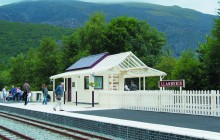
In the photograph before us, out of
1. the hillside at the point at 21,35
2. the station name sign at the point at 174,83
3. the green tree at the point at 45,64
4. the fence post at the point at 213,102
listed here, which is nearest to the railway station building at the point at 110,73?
the station name sign at the point at 174,83

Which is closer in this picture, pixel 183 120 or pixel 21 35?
pixel 183 120

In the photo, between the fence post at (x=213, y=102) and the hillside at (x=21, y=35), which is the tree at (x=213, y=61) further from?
the hillside at (x=21, y=35)

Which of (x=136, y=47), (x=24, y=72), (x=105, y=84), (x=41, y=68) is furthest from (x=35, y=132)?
(x=24, y=72)

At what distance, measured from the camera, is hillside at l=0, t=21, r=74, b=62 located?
12731 centimetres

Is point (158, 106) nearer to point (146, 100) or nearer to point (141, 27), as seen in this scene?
point (146, 100)

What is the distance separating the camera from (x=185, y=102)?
18.8m

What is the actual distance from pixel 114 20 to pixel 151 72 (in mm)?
33910

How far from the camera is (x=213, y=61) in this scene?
96.9 ft

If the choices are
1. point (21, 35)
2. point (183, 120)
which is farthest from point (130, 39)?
point (21, 35)

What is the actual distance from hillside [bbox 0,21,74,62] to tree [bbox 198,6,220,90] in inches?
3896

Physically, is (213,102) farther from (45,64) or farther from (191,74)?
(45,64)

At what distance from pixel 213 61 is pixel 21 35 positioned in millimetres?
124361

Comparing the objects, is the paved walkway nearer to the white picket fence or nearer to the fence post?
the fence post

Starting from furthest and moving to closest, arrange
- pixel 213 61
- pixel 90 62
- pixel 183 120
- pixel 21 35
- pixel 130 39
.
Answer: pixel 21 35, pixel 130 39, pixel 90 62, pixel 213 61, pixel 183 120
